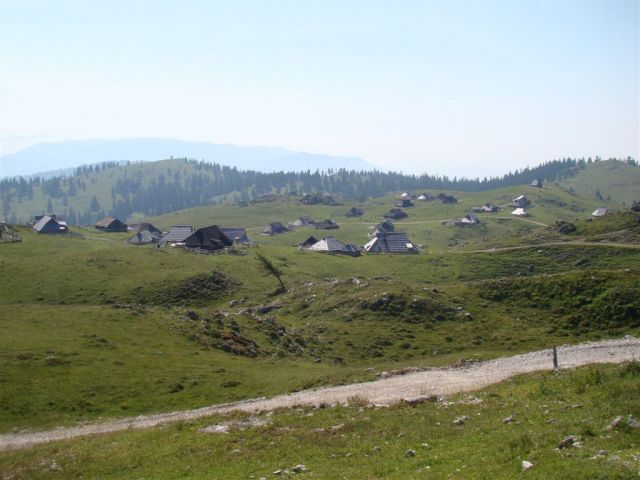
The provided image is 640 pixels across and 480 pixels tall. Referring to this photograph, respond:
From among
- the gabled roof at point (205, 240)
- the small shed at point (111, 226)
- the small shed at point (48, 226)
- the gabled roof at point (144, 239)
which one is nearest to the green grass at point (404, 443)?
the gabled roof at point (205, 240)

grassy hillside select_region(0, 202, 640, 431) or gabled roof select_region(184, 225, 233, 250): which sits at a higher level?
gabled roof select_region(184, 225, 233, 250)

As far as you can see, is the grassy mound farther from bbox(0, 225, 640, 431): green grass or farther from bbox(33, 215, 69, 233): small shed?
bbox(33, 215, 69, 233): small shed

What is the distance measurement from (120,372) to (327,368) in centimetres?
1530

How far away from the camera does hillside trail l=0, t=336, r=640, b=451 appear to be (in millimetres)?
30594

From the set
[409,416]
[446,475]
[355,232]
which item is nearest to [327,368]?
[409,416]

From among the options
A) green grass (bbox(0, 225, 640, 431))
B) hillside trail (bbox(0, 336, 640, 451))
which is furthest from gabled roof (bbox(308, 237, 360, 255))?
hillside trail (bbox(0, 336, 640, 451))

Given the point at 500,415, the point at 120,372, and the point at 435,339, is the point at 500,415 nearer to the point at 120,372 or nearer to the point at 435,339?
the point at 120,372

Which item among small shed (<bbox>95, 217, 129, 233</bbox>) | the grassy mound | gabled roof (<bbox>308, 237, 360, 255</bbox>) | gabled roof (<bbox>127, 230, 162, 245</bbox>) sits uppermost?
small shed (<bbox>95, 217, 129, 233</bbox>)

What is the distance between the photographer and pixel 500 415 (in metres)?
23.0

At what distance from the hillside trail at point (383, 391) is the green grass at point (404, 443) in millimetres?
2552

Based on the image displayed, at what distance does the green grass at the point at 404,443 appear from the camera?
16797 millimetres

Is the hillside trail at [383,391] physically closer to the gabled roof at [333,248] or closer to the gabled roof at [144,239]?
the gabled roof at [333,248]

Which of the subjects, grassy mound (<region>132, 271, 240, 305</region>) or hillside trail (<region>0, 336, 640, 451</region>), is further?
grassy mound (<region>132, 271, 240, 305</region>)

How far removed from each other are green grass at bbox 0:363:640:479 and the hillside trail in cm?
255
